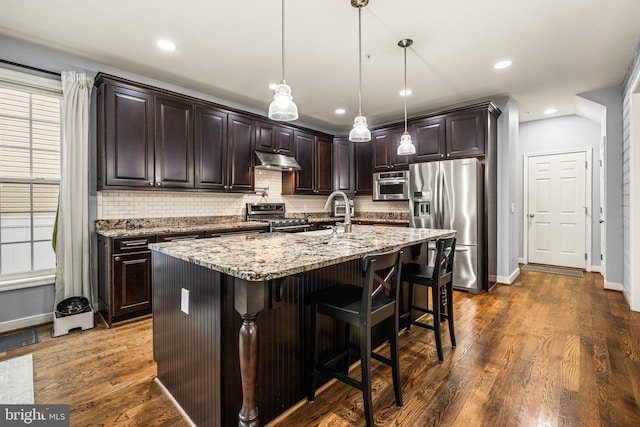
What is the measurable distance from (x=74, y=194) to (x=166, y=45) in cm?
175

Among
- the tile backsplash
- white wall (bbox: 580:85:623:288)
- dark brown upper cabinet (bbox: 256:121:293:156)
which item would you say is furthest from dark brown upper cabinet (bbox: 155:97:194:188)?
white wall (bbox: 580:85:623:288)

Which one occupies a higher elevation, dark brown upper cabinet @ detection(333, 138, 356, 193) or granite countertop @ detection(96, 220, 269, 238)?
dark brown upper cabinet @ detection(333, 138, 356, 193)

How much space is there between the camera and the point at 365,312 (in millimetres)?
1545

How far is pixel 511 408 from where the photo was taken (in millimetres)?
1768

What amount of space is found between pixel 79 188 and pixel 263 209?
2436 mm

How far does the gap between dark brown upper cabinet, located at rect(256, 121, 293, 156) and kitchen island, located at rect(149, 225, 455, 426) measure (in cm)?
293

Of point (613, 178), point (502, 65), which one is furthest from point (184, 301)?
point (613, 178)

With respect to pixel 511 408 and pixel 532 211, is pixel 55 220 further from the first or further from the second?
pixel 532 211

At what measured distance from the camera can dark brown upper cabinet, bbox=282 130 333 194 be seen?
5.25 m

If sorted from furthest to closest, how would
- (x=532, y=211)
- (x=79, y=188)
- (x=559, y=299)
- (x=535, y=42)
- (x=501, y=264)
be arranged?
(x=532, y=211) < (x=501, y=264) < (x=559, y=299) < (x=79, y=188) < (x=535, y=42)

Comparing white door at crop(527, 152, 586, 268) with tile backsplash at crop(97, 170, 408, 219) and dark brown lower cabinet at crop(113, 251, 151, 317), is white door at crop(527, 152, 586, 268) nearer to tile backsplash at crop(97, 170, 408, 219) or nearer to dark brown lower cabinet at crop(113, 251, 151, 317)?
tile backsplash at crop(97, 170, 408, 219)

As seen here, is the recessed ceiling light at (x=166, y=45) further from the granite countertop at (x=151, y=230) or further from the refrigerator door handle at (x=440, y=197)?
the refrigerator door handle at (x=440, y=197)

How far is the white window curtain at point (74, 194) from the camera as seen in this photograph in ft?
9.89

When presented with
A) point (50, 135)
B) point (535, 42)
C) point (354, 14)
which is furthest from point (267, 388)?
point (535, 42)
